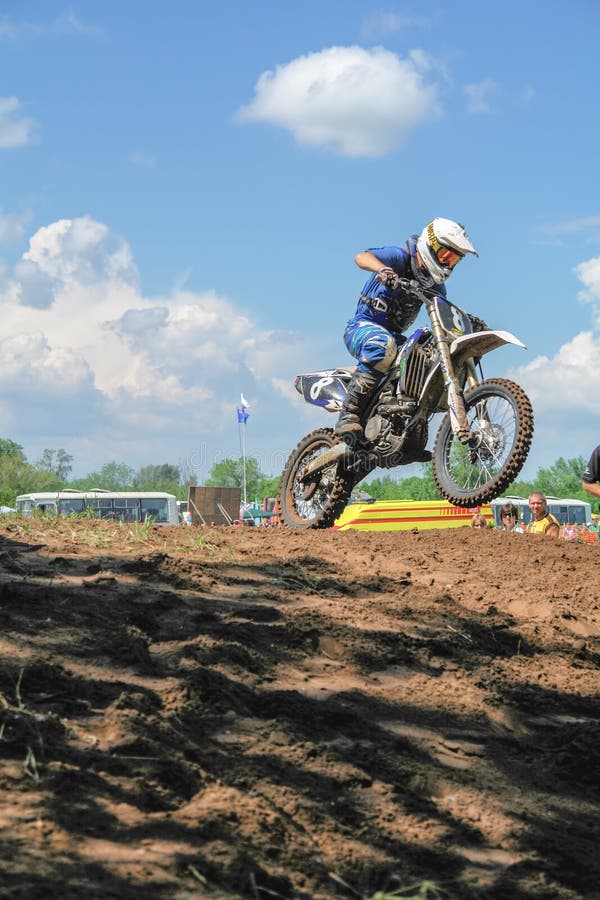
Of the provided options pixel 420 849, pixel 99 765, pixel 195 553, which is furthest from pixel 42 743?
pixel 195 553

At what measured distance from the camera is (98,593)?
5.13 meters

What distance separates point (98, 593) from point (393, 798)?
213 cm

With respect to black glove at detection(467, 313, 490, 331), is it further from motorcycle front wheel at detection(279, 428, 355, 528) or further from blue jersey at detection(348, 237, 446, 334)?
motorcycle front wheel at detection(279, 428, 355, 528)

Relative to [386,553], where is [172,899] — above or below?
below

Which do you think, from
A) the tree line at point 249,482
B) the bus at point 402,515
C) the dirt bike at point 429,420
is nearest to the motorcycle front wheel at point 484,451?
the dirt bike at point 429,420

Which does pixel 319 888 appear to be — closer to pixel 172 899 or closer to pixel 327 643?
pixel 172 899

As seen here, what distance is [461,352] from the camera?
8.38 metres

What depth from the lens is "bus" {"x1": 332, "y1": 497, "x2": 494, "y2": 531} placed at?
1897cm

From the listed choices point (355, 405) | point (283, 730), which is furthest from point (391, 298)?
point (283, 730)

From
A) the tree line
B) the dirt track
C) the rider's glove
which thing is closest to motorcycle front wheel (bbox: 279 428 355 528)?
the rider's glove

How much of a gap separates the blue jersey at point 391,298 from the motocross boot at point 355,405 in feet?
1.81

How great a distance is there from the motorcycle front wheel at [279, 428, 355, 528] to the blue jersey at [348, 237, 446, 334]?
3.92ft

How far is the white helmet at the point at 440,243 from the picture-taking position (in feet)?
27.9

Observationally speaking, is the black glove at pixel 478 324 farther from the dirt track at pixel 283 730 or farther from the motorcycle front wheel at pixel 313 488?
the dirt track at pixel 283 730
